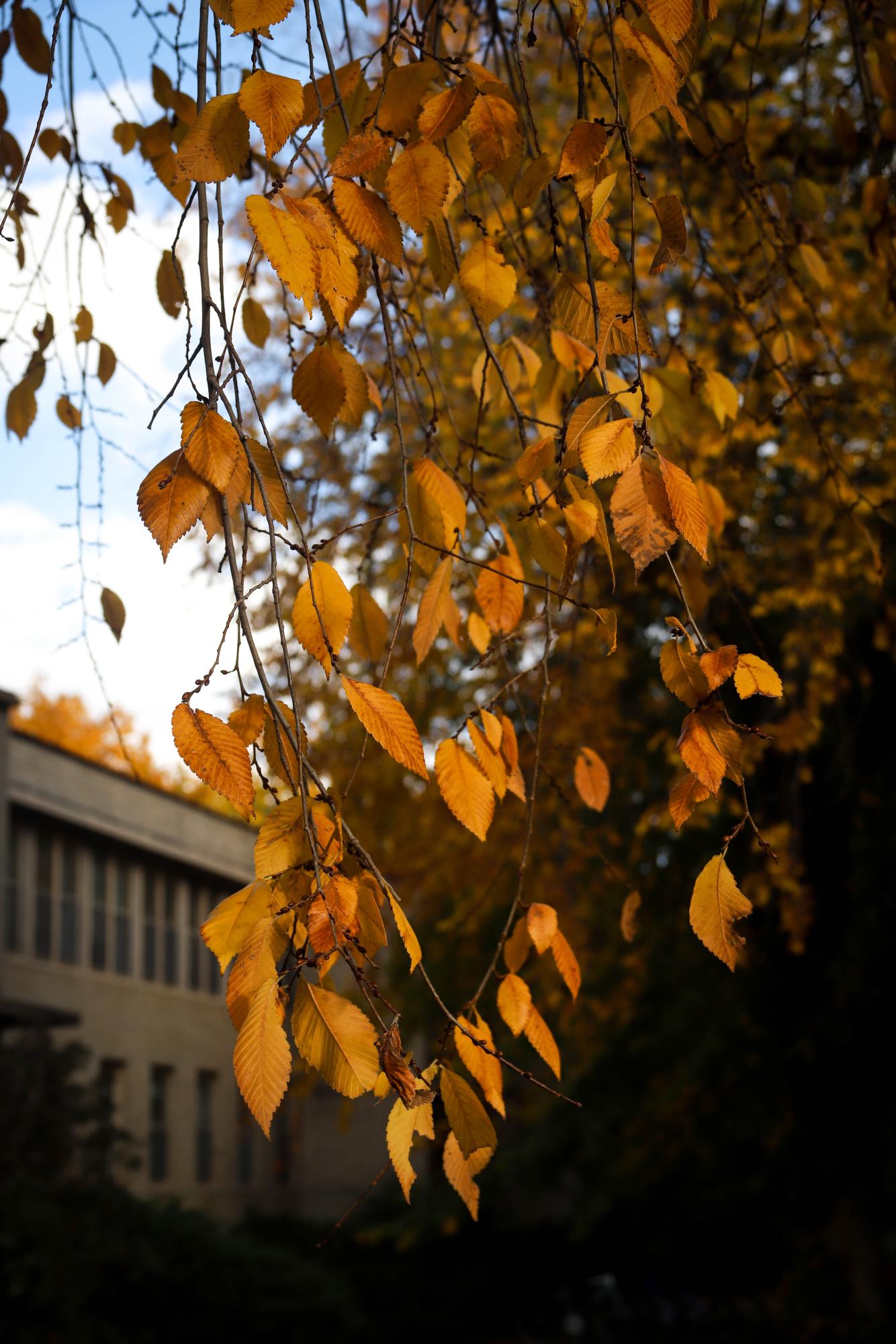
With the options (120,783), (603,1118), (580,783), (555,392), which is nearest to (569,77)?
(555,392)

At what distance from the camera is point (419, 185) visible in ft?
4.80

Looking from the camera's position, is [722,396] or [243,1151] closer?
[722,396]

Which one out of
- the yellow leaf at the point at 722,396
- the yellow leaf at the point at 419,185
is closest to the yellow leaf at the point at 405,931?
the yellow leaf at the point at 419,185

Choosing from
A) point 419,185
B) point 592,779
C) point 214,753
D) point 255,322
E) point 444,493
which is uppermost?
point 255,322

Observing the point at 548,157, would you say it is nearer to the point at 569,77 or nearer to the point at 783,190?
the point at 783,190

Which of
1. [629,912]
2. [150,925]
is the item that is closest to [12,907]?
[150,925]

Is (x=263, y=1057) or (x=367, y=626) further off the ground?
(x=367, y=626)

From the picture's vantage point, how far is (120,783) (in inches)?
872

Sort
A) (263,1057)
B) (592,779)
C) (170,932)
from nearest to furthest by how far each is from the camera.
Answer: (263,1057) → (592,779) → (170,932)

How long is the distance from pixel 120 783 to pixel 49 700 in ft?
31.1

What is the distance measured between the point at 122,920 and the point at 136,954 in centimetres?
73

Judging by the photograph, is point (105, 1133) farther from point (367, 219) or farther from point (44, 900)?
point (367, 219)

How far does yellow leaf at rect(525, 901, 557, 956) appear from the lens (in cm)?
174

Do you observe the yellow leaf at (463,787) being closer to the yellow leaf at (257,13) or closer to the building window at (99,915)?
the yellow leaf at (257,13)
